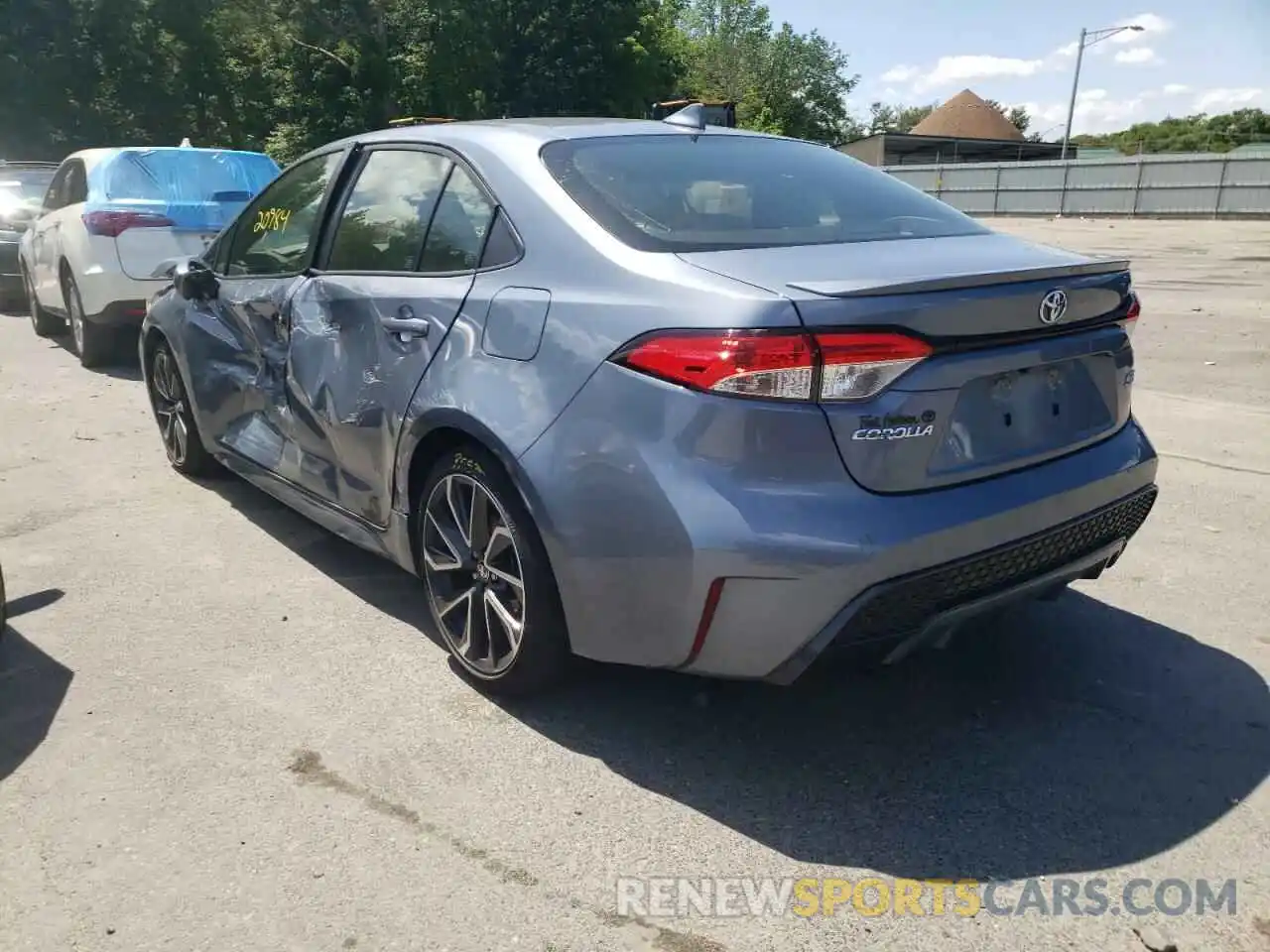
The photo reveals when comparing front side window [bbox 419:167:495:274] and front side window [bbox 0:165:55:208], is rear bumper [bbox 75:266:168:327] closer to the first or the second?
front side window [bbox 0:165:55:208]

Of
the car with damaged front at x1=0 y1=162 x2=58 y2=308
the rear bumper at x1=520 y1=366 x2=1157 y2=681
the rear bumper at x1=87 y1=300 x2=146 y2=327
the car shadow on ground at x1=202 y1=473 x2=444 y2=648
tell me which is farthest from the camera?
the car with damaged front at x1=0 y1=162 x2=58 y2=308

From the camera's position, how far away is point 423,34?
3675 cm

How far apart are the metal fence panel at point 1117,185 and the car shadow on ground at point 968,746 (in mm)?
33539

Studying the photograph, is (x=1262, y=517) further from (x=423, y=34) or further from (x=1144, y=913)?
(x=423, y=34)

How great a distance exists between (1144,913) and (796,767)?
0.89 metres

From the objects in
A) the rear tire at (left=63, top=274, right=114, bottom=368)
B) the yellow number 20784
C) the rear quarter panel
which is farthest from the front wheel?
the rear tire at (left=63, top=274, right=114, bottom=368)

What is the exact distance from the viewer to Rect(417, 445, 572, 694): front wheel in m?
2.97

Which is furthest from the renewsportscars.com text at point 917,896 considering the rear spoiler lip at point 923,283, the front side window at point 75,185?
the front side window at point 75,185

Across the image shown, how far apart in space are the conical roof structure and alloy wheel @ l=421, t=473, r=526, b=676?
9270 cm

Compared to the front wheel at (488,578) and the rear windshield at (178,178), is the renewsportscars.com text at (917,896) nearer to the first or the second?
the front wheel at (488,578)

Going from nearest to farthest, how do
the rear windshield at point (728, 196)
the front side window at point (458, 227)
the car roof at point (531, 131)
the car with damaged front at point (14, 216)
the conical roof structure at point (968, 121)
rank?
the rear windshield at point (728, 196) → the front side window at point (458, 227) → the car roof at point (531, 131) → the car with damaged front at point (14, 216) → the conical roof structure at point (968, 121)

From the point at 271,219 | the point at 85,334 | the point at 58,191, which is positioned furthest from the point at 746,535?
the point at 58,191

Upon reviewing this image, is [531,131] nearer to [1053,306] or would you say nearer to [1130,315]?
[1053,306]

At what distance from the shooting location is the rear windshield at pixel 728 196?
294 cm
